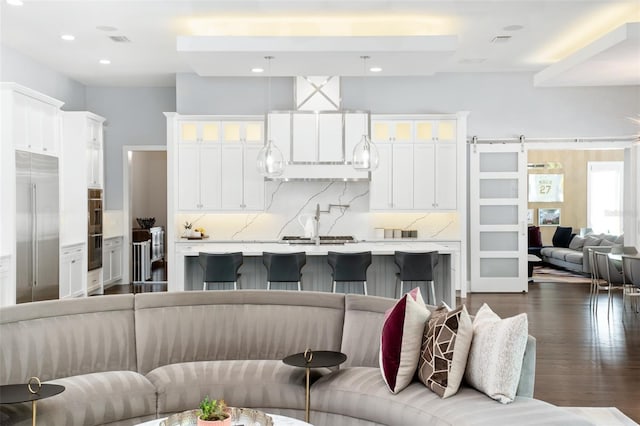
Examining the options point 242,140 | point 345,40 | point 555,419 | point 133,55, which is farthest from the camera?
point 242,140

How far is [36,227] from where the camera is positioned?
6.91m

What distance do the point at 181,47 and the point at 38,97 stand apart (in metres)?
2.11

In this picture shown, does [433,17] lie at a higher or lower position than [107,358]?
higher

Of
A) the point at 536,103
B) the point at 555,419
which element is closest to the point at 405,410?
the point at 555,419

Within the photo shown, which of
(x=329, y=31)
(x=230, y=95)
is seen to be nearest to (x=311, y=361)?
(x=329, y=31)

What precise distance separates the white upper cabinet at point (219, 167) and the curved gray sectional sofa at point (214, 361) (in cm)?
504

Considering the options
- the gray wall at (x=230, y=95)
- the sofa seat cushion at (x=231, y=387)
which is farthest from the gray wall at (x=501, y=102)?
the sofa seat cushion at (x=231, y=387)

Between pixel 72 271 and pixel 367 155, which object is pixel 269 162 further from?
pixel 72 271

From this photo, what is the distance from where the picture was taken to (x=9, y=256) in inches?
253

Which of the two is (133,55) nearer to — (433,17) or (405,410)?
(433,17)

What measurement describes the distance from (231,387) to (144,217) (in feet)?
36.5

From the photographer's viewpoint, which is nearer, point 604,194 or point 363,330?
point 363,330

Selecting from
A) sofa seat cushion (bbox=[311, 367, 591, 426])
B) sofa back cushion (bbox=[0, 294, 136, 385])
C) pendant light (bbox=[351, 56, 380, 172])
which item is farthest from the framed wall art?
sofa back cushion (bbox=[0, 294, 136, 385])

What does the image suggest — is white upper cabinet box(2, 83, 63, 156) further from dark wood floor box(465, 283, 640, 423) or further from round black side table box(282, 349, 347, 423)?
dark wood floor box(465, 283, 640, 423)
